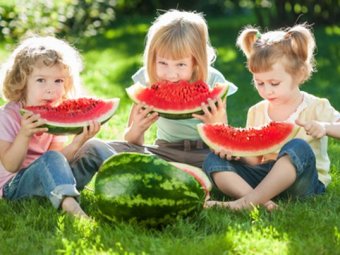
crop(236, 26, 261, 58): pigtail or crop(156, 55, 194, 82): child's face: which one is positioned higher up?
crop(236, 26, 261, 58): pigtail

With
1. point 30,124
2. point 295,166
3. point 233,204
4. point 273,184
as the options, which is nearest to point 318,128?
point 295,166

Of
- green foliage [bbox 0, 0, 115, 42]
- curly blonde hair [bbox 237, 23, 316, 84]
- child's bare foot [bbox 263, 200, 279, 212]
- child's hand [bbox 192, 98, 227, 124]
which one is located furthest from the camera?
green foliage [bbox 0, 0, 115, 42]

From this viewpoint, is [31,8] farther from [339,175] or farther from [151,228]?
[151,228]

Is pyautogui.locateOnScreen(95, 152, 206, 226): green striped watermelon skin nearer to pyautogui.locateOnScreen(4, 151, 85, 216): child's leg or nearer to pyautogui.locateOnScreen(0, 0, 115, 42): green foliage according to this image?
pyautogui.locateOnScreen(4, 151, 85, 216): child's leg

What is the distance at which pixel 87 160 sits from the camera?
16.0 feet

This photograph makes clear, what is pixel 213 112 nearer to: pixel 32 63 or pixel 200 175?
pixel 200 175

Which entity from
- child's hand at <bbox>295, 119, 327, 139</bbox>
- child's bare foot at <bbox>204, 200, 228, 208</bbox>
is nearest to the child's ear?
child's hand at <bbox>295, 119, 327, 139</bbox>

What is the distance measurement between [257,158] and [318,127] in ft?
2.02

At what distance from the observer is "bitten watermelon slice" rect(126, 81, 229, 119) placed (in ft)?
16.0

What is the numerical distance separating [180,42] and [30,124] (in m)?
1.17

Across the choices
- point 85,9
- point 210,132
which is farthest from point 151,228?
point 85,9

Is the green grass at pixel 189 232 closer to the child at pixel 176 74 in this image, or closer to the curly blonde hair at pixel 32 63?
the child at pixel 176 74

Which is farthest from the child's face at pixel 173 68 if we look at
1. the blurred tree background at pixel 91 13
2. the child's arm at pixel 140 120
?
the blurred tree background at pixel 91 13

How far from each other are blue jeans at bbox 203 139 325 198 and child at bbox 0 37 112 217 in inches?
29.6
